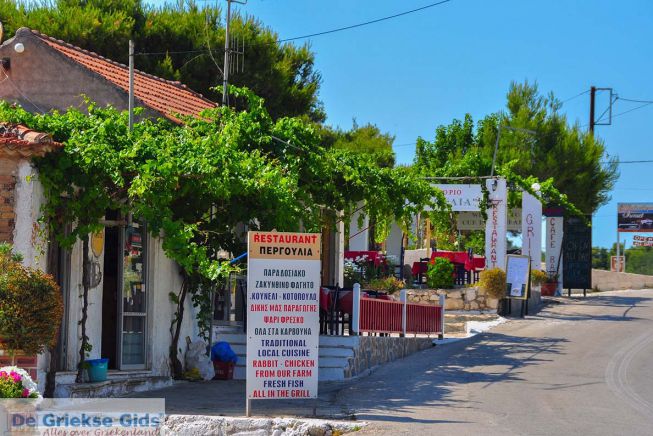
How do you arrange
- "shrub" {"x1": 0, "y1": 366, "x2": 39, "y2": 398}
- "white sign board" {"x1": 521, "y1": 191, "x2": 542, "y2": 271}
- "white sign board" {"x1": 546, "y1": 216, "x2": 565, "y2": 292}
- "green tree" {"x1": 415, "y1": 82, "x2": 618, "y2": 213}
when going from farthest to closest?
"green tree" {"x1": 415, "y1": 82, "x2": 618, "y2": 213} < "white sign board" {"x1": 546, "y1": 216, "x2": 565, "y2": 292} < "white sign board" {"x1": 521, "y1": 191, "x2": 542, "y2": 271} < "shrub" {"x1": 0, "y1": 366, "x2": 39, "y2": 398}

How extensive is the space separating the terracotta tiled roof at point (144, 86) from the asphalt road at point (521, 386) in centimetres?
602

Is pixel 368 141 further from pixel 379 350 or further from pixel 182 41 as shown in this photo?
pixel 379 350

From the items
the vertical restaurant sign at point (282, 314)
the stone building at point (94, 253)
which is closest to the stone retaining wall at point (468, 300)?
the stone building at point (94, 253)

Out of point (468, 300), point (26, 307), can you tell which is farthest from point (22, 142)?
point (468, 300)

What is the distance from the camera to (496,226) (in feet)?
91.9

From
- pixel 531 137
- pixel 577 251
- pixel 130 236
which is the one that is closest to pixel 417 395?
pixel 130 236

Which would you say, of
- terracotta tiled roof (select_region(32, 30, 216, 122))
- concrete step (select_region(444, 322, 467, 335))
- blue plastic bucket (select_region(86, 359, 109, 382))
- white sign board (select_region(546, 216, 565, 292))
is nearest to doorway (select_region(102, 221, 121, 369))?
blue plastic bucket (select_region(86, 359, 109, 382))

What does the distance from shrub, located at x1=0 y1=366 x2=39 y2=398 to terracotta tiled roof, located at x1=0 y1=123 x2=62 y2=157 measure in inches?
116

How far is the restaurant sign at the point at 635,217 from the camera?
56031 millimetres

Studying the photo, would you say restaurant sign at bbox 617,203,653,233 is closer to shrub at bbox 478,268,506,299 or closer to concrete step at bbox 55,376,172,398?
shrub at bbox 478,268,506,299

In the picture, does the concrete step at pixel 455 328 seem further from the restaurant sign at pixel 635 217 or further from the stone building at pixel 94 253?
the restaurant sign at pixel 635 217

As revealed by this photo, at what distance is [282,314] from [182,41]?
19783 mm

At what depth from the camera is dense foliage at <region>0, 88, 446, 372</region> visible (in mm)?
12992

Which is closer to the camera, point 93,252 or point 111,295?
point 93,252
